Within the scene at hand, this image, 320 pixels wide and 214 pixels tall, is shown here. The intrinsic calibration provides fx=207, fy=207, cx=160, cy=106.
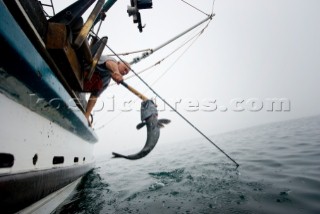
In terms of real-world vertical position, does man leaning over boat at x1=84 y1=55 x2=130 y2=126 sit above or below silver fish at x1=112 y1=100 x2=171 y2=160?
above

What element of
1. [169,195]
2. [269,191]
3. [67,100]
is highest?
[67,100]

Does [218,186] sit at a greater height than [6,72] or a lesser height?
lesser

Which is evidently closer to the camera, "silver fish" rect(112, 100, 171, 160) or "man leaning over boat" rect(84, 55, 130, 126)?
"silver fish" rect(112, 100, 171, 160)

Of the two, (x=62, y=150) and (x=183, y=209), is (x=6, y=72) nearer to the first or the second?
(x=62, y=150)

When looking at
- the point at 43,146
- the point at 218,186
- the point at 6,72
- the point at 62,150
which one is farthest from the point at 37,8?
the point at 218,186

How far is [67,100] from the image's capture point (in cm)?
277

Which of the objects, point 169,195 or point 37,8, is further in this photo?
point 169,195

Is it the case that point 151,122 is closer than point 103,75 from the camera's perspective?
Yes

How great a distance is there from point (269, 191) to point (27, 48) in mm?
3681

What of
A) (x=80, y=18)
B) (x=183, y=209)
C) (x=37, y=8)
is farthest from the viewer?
(x=183, y=209)

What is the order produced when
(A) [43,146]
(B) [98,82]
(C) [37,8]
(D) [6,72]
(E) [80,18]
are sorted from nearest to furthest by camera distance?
(D) [6,72] → (C) [37,8] → (A) [43,146] → (E) [80,18] → (B) [98,82]

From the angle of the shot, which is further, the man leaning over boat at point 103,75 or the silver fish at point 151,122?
the man leaning over boat at point 103,75

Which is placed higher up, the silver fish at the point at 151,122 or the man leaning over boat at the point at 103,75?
the man leaning over boat at the point at 103,75

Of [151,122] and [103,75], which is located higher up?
[103,75]
